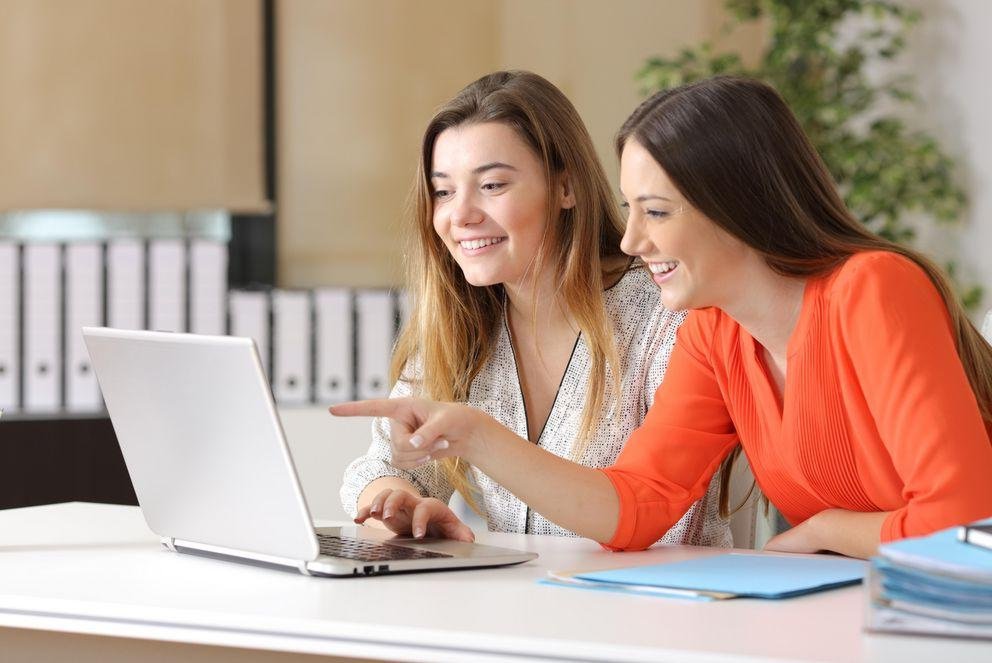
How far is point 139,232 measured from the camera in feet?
10.0

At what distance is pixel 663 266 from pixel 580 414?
0.37m

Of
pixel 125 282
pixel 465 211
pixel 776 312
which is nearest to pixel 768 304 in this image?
pixel 776 312

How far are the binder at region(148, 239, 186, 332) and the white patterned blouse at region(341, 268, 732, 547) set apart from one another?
1.03m

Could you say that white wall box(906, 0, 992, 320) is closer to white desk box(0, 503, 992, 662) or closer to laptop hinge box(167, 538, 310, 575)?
white desk box(0, 503, 992, 662)

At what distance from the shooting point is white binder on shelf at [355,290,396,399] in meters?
2.75

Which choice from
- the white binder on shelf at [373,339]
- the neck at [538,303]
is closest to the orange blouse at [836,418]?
the neck at [538,303]

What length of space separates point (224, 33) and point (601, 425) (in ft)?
5.39

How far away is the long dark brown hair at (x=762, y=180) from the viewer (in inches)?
55.0

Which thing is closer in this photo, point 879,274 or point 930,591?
point 930,591

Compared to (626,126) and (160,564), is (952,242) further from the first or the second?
(160,564)

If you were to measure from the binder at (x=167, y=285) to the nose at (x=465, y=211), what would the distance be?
1149 mm

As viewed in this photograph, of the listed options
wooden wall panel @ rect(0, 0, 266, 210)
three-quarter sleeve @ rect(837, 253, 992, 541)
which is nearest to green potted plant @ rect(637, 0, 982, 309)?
wooden wall panel @ rect(0, 0, 266, 210)

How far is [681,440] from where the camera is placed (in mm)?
1545

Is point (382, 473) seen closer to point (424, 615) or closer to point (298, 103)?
point (424, 615)
